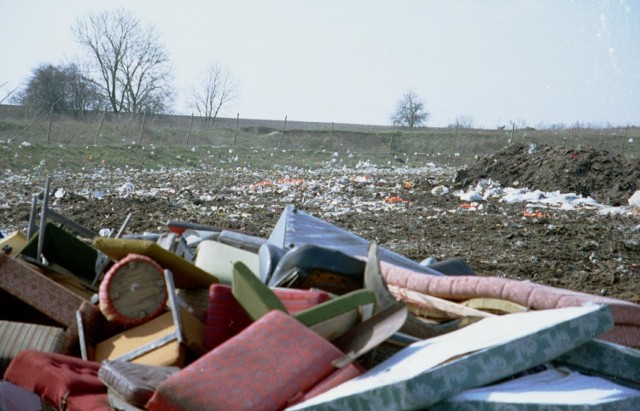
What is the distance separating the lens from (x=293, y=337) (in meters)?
2.34

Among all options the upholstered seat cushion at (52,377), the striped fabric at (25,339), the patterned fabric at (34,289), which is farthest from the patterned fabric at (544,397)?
the patterned fabric at (34,289)

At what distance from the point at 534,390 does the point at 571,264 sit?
19.5 feet

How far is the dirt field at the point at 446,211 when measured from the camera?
8.01 m

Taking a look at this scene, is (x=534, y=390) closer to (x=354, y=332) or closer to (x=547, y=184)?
(x=354, y=332)

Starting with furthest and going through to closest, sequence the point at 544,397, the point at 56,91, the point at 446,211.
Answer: the point at 56,91, the point at 446,211, the point at 544,397

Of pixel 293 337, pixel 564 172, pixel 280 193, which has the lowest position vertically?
pixel 280 193

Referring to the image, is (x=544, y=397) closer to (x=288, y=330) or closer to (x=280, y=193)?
(x=288, y=330)

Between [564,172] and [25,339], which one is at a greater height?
[564,172]

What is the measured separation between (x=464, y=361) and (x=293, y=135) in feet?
130

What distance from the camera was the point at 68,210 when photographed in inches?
406

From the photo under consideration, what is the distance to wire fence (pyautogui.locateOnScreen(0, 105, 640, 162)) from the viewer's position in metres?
30.2

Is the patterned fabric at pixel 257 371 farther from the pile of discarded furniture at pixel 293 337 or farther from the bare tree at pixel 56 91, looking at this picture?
the bare tree at pixel 56 91

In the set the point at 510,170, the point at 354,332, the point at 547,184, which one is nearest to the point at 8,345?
the point at 354,332

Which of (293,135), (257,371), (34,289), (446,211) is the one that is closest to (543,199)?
(446,211)
